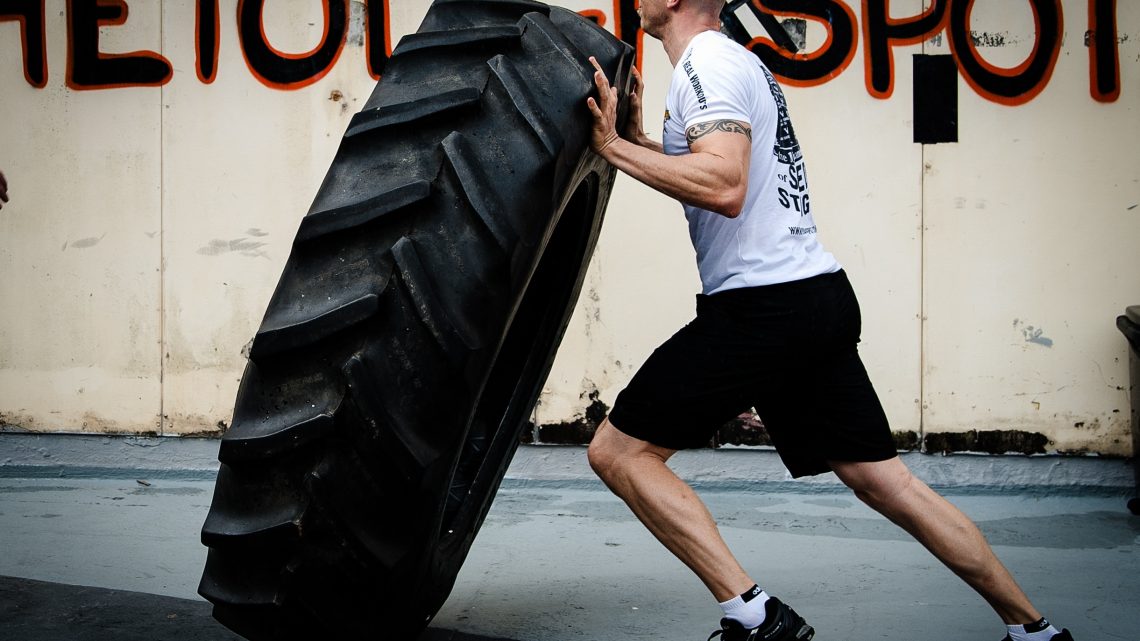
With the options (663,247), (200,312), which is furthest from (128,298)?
(663,247)

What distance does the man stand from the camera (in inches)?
113

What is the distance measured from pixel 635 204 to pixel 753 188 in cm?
256

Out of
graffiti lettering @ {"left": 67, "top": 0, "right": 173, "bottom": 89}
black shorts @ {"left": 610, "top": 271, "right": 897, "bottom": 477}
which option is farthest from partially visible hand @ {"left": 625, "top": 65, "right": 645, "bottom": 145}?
graffiti lettering @ {"left": 67, "top": 0, "right": 173, "bottom": 89}

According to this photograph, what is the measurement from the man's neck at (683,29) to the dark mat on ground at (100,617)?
5.72ft

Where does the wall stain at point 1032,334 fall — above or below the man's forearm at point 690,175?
below

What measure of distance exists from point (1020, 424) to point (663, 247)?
1884mm

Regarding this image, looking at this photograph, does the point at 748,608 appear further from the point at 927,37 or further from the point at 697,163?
the point at 927,37

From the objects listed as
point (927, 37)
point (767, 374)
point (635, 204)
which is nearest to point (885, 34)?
point (927, 37)

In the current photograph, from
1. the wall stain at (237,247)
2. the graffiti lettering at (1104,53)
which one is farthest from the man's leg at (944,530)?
the wall stain at (237,247)

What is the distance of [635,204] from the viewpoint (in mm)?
5523

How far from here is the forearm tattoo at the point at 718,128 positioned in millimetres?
2795

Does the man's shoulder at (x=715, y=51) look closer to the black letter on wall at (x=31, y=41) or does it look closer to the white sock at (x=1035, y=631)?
the white sock at (x=1035, y=631)

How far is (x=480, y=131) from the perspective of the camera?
8.07ft

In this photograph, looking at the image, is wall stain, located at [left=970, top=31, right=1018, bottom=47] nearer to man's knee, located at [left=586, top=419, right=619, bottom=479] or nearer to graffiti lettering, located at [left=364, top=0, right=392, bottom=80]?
graffiti lettering, located at [left=364, top=0, right=392, bottom=80]
